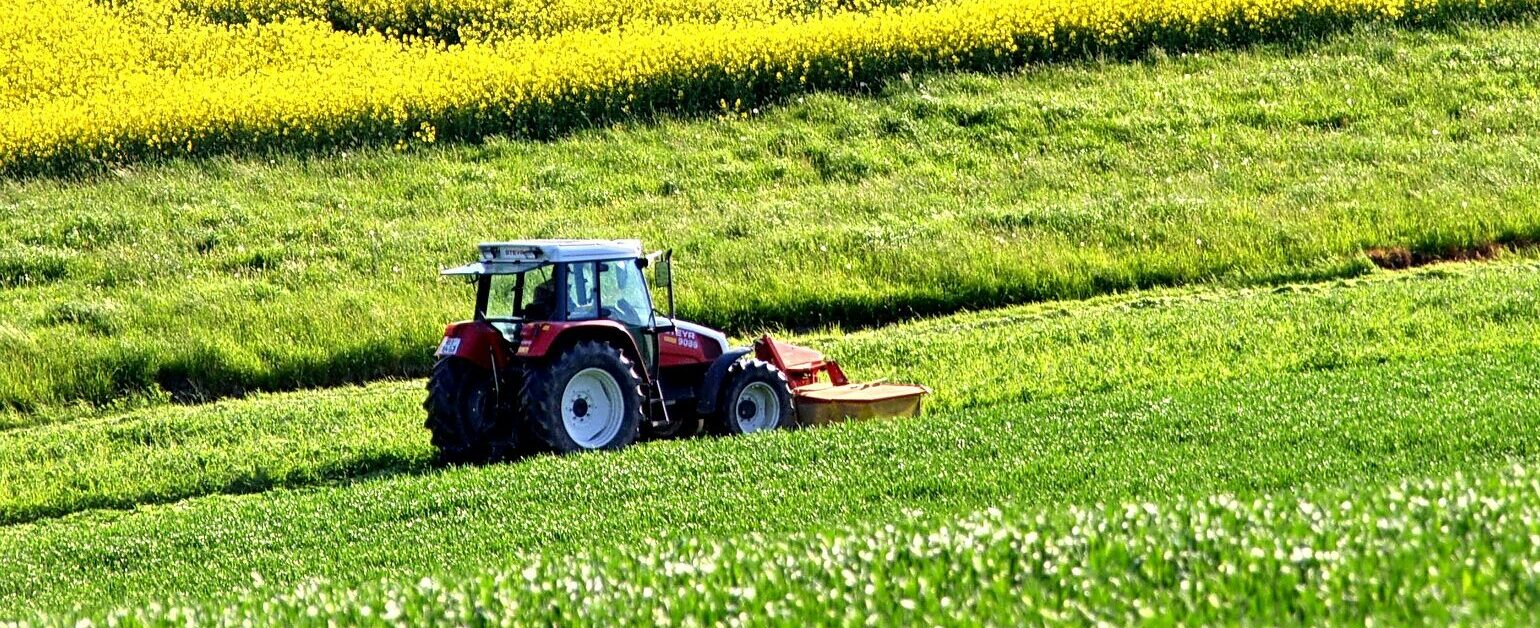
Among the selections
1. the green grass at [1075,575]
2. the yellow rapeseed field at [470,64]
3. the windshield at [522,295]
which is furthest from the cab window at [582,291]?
the yellow rapeseed field at [470,64]

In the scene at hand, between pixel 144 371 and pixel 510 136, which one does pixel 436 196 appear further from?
pixel 144 371

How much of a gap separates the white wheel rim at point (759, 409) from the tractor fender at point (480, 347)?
1861 mm

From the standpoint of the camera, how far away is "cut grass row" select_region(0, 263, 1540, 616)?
389 inches

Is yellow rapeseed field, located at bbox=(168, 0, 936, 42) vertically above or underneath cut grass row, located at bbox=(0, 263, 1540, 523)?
above

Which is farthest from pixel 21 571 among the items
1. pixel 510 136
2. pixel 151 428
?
pixel 510 136

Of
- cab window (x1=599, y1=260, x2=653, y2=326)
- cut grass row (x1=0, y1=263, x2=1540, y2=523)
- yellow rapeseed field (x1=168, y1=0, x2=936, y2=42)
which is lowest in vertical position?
cut grass row (x1=0, y1=263, x2=1540, y2=523)

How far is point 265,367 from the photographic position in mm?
17703

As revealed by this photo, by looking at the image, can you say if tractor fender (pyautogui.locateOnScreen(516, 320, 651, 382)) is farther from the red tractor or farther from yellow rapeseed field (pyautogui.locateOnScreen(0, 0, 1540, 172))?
yellow rapeseed field (pyautogui.locateOnScreen(0, 0, 1540, 172))

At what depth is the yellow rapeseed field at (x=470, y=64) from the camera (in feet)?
83.8

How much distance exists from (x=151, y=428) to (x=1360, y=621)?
37.9 ft

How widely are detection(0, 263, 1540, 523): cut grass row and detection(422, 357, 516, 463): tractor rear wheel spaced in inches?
17.7

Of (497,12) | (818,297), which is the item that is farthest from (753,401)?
(497,12)

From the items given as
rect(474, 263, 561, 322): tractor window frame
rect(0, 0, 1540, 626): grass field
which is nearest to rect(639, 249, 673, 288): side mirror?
rect(474, 263, 561, 322): tractor window frame

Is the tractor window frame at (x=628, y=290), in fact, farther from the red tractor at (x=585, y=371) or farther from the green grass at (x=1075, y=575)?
the green grass at (x=1075, y=575)
